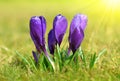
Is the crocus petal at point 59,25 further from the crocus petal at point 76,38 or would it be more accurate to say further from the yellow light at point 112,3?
the yellow light at point 112,3

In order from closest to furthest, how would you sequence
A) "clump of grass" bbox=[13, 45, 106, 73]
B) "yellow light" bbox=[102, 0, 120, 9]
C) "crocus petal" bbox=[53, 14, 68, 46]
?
"clump of grass" bbox=[13, 45, 106, 73]
"crocus petal" bbox=[53, 14, 68, 46]
"yellow light" bbox=[102, 0, 120, 9]

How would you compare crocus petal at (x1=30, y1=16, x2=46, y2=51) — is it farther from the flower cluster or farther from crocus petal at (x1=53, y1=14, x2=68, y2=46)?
crocus petal at (x1=53, y1=14, x2=68, y2=46)

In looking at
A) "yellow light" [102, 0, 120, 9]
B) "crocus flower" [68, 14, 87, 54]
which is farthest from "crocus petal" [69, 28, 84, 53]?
"yellow light" [102, 0, 120, 9]

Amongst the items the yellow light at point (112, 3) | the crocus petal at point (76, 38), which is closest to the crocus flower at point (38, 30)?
the crocus petal at point (76, 38)

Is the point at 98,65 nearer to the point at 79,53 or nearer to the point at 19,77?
the point at 79,53

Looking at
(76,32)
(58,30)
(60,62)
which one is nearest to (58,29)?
(58,30)

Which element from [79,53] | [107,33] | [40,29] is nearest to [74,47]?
[79,53]

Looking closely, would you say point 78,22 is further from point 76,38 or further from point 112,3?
point 112,3
